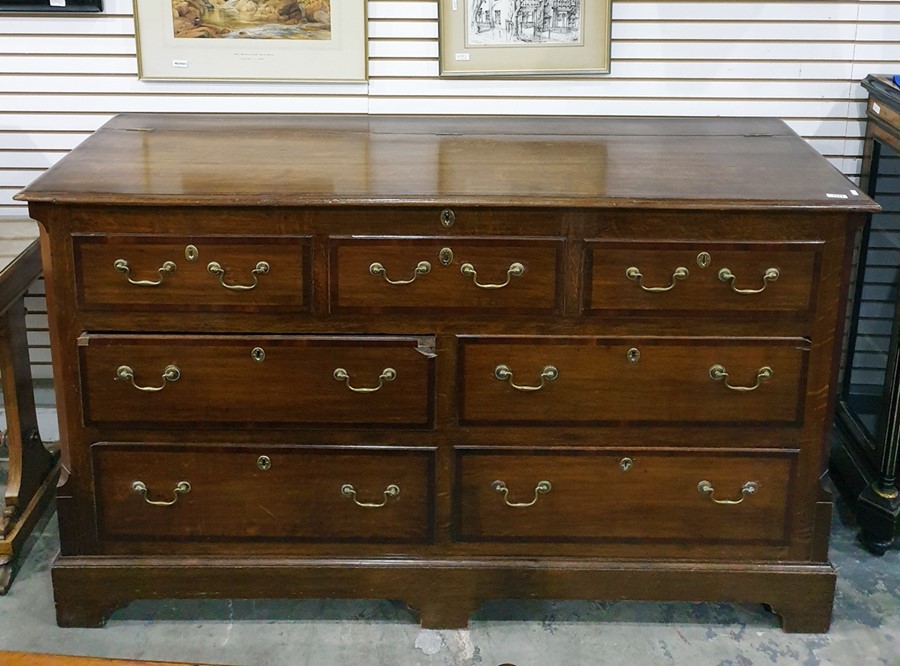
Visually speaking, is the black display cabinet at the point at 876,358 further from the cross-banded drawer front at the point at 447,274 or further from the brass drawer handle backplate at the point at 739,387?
the cross-banded drawer front at the point at 447,274

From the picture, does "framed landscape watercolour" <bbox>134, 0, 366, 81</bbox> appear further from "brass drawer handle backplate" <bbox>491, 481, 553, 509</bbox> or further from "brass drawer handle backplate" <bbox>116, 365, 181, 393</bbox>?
"brass drawer handle backplate" <bbox>491, 481, 553, 509</bbox>

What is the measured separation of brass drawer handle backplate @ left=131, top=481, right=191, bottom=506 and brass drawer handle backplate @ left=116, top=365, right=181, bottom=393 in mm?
281

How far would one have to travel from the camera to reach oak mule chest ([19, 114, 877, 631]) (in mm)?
2840

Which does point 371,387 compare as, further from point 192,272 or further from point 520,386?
point 192,272

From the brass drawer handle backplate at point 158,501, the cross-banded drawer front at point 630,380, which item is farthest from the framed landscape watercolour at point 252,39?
the brass drawer handle backplate at point 158,501

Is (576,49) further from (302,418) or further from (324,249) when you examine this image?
(302,418)

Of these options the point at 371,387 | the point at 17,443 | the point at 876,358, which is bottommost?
the point at 17,443

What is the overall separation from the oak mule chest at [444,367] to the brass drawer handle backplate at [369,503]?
11mm

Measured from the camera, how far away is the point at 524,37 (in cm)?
357

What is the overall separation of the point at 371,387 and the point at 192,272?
21.5 inches

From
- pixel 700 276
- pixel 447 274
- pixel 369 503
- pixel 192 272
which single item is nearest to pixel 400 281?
pixel 447 274

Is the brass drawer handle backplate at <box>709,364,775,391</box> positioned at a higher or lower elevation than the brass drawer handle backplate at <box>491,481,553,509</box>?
higher

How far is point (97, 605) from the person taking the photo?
3.20 meters

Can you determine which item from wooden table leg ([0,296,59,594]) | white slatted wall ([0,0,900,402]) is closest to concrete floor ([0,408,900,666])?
wooden table leg ([0,296,59,594])
